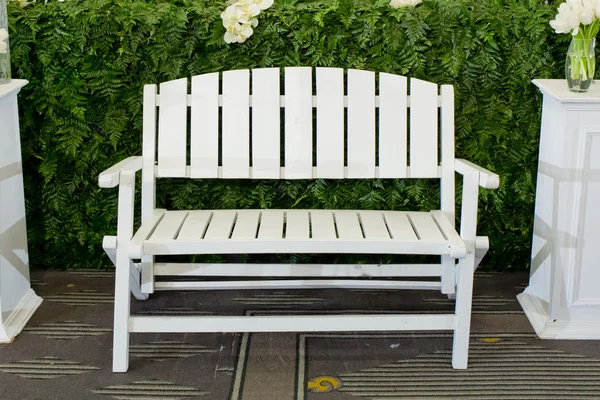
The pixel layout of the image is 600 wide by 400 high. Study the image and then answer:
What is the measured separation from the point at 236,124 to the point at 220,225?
1.46ft

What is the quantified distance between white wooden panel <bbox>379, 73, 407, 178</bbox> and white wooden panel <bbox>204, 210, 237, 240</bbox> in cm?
62

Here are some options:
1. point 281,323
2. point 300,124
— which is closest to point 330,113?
point 300,124

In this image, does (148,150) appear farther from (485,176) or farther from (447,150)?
(485,176)

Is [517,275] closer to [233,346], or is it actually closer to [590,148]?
[590,148]

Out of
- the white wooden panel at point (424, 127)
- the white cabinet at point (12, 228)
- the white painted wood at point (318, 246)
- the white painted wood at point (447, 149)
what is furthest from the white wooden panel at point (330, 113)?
the white cabinet at point (12, 228)

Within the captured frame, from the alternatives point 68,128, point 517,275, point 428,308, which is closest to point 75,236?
point 68,128

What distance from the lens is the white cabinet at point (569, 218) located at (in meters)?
2.85

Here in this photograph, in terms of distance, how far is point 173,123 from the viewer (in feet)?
9.91

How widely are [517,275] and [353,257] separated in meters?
0.75

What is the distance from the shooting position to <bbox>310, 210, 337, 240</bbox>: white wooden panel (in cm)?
270

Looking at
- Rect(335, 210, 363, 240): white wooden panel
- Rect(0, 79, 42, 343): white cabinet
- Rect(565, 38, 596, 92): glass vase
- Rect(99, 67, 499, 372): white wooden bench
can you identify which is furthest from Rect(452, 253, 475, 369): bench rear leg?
Rect(0, 79, 42, 343): white cabinet

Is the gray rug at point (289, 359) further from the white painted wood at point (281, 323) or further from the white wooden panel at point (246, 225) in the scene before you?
the white wooden panel at point (246, 225)

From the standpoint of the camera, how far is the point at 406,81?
9.90ft

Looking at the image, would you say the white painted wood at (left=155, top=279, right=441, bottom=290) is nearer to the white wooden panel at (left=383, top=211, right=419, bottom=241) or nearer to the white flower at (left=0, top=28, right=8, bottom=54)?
the white wooden panel at (left=383, top=211, right=419, bottom=241)
